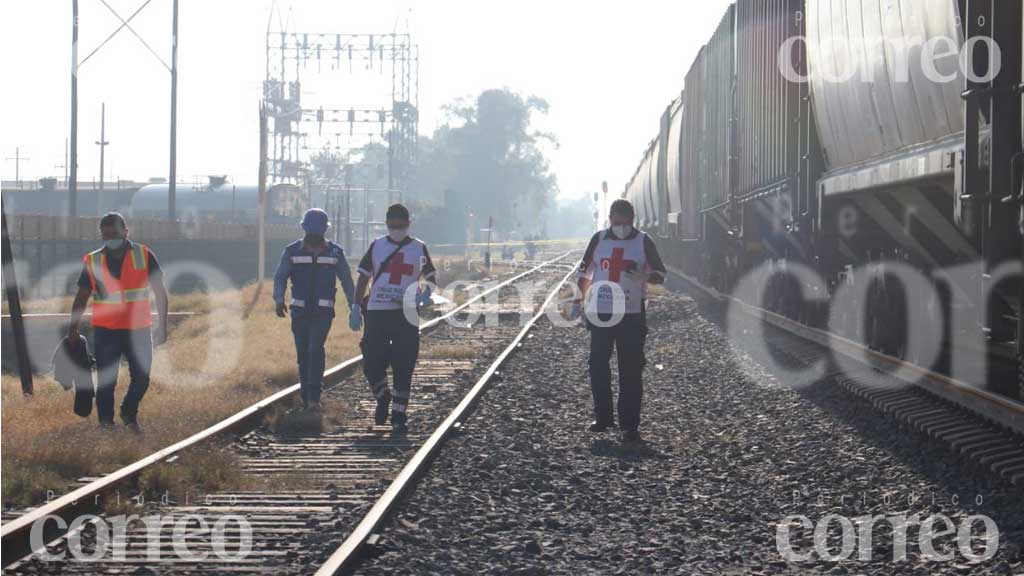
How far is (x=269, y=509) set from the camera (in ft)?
22.9

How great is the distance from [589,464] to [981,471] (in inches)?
95.8

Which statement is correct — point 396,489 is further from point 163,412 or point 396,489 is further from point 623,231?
Answer: point 163,412

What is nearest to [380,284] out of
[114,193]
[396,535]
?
[396,535]

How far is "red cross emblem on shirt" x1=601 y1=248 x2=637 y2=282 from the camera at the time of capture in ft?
31.6

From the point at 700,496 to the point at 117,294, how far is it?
4.52 meters

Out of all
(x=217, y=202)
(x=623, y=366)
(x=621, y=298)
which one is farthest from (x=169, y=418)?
(x=217, y=202)

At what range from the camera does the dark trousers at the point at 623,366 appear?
9570 millimetres

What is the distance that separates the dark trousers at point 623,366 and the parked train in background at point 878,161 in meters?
2.22

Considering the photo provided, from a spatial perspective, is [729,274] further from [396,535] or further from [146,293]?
[396,535]

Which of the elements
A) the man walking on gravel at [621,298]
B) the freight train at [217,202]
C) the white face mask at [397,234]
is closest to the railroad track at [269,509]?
the man walking on gravel at [621,298]

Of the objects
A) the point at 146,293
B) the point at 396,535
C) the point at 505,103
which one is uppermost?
the point at 505,103

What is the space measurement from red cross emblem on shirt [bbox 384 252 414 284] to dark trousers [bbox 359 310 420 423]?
0.85ft

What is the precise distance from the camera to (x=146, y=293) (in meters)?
9.66

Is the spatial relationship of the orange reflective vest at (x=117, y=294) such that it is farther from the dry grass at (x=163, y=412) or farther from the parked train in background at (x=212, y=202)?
the parked train in background at (x=212, y=202)
